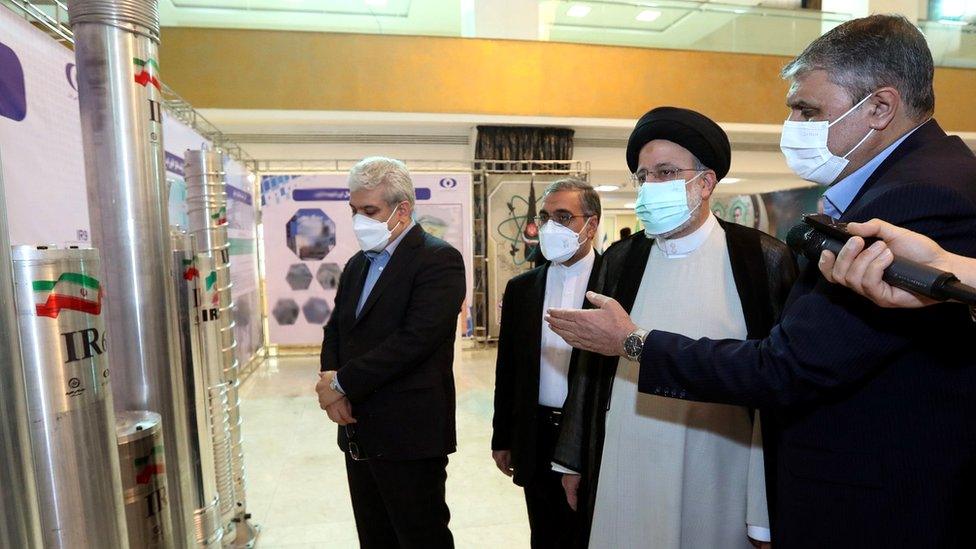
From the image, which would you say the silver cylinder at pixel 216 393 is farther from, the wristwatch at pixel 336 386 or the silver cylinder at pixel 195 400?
the wristwatch at pixel 336 386

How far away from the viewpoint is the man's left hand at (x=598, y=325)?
3.57ft

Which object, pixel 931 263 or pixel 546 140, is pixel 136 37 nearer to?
pixel 931 263

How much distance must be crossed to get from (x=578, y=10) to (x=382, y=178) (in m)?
6.60

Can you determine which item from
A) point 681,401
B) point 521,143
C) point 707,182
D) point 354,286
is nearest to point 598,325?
point 681,401

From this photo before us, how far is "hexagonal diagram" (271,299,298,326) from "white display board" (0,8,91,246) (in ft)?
14.2

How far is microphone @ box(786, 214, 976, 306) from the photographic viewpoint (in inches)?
24.3

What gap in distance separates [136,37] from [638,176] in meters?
1.48

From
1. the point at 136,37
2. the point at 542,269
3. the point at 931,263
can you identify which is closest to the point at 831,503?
the point at 931,263

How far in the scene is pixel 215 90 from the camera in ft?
21.2

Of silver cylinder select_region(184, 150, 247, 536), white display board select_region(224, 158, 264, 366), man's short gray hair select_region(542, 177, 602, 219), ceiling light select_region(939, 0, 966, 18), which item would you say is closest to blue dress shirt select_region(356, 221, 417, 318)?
man's short gray hair select_region(542, 177, 602, 219)

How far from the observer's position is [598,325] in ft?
3.64

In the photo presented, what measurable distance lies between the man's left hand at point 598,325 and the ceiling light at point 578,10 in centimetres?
721

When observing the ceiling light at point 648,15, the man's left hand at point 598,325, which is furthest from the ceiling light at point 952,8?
the man's left hand at point 598,325

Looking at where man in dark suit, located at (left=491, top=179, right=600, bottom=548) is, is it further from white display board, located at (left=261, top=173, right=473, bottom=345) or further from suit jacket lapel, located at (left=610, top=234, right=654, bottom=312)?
white display board, located at (left=261, top=173, right=473, bottom=345)
